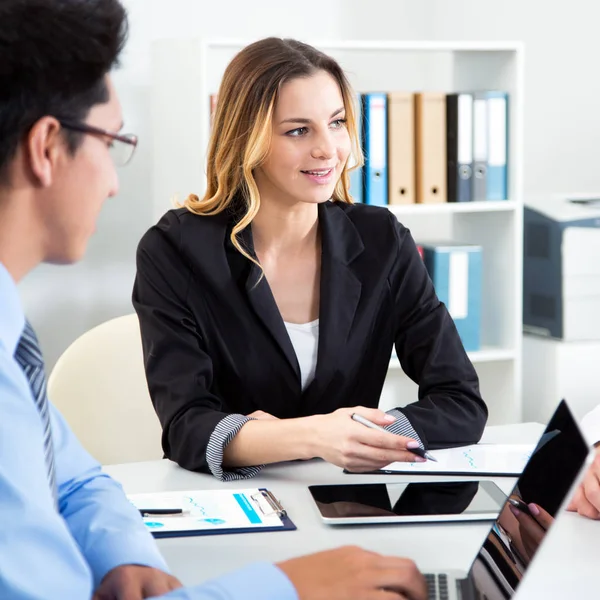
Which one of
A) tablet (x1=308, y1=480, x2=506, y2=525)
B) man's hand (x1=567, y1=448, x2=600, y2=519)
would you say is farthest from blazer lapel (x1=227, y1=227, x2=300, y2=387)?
man's hand (x1=567, y1=448, x2=600, y2=519)

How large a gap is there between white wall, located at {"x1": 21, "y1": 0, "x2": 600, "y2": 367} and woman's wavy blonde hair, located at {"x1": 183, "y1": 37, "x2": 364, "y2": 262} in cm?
123

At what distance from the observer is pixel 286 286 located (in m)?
1.94

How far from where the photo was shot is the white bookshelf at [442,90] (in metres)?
2.91

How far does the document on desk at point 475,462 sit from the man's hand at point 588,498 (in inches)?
5.9

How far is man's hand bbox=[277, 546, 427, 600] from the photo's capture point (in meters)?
0.93

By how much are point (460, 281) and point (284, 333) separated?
56.5 inches

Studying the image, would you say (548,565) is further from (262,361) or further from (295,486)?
(262,361)

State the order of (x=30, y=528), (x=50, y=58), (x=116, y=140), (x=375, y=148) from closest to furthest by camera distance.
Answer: (x=30, y=528)
(x=50, y=58)
(x=116, y=140)
(x=375, y=148)

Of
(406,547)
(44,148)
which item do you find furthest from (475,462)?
(44,148)

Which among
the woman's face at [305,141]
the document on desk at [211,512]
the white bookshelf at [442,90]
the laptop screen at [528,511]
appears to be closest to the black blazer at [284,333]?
the woman's face at [305,141]

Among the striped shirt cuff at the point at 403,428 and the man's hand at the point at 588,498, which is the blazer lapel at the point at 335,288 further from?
the man's hand at the point at 588,498

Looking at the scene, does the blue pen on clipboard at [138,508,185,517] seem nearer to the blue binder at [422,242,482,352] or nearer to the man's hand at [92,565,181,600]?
the man's hand at [92,565,181,600]

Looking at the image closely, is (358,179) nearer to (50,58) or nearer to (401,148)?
(401,148)

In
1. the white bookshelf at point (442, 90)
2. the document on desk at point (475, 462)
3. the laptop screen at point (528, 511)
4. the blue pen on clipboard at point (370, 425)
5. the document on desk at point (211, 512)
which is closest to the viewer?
the laptop screen at point (528, 511)
